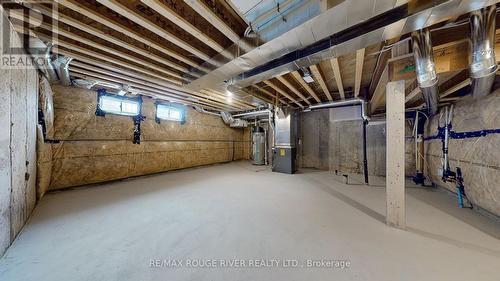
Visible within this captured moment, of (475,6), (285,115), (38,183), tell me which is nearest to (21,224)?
(38,183)

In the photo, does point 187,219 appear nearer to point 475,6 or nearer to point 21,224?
point 21,224

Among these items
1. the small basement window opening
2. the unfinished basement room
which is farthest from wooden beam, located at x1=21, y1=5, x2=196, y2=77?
the small basement window opening

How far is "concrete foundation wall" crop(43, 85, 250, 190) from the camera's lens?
134 inches

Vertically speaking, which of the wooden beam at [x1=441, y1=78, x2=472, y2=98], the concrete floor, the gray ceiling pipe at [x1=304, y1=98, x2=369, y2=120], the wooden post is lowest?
the concrete floor

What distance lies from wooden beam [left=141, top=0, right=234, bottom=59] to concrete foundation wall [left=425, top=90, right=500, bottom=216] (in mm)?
3484

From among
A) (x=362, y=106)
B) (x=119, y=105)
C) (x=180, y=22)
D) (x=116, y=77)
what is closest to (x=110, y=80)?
(x=116, y=77)

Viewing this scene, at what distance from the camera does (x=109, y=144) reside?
4090mm

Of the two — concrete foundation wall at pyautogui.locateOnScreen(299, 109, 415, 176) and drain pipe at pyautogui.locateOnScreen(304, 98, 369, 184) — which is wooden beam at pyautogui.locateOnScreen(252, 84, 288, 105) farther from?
concrete foundation wall at pyautogui.locateOnScreen(299, 109, 415, 176)

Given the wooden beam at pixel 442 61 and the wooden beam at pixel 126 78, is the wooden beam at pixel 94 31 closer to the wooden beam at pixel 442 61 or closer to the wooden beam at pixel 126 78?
the wooden beam at pixel 126 78

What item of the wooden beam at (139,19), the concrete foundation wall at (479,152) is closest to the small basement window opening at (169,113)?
the wooden beam at (139,19)

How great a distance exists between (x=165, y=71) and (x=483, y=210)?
198 inches

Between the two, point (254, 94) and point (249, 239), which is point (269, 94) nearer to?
point (254, 94)

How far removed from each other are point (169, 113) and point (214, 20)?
14.1 ft

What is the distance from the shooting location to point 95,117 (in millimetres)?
3871
